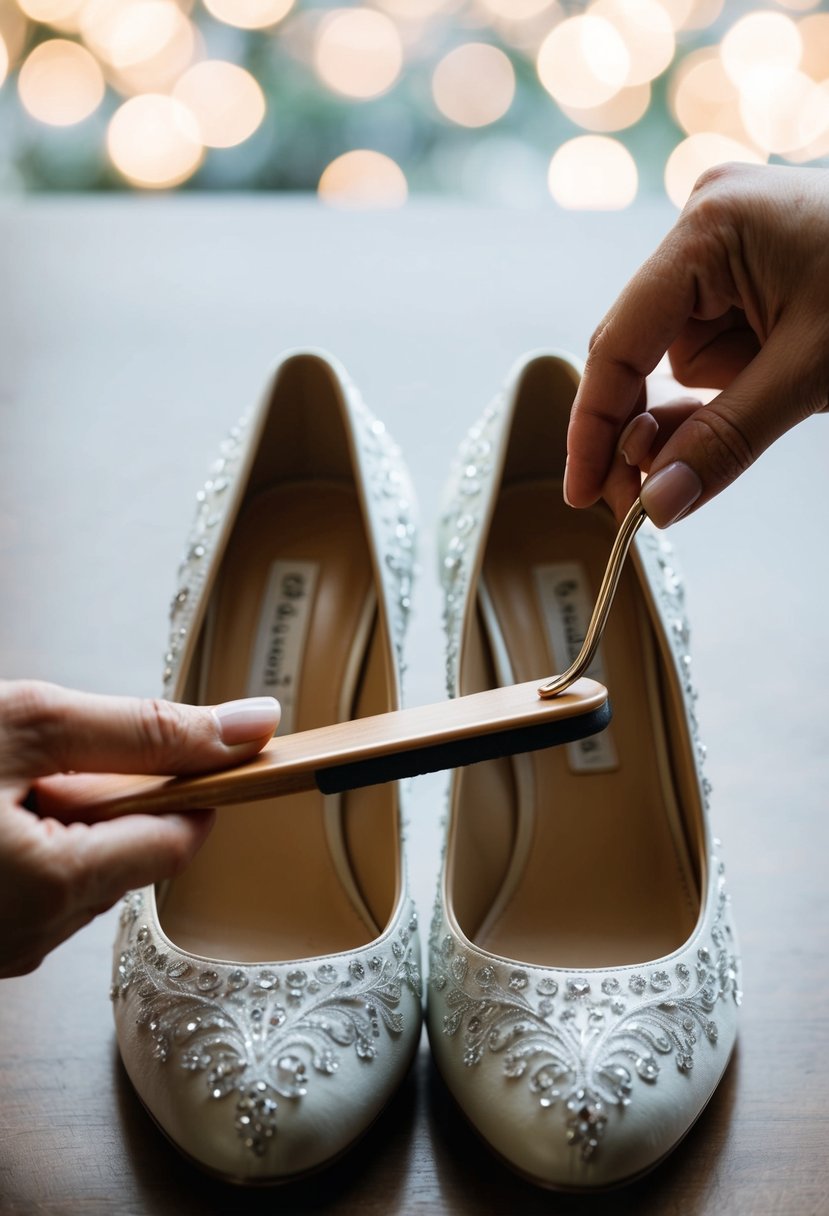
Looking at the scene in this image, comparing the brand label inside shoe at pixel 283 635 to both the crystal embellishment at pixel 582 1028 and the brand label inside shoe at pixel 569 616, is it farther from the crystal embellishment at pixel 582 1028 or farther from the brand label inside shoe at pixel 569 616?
the crystal embellishment at pixel 582 1028

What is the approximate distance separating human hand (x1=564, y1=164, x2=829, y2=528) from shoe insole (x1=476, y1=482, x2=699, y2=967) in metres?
0.25

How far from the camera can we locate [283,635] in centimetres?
100

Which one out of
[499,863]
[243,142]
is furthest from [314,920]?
[243,142]

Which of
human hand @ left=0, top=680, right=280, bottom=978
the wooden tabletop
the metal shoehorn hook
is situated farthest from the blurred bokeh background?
human hand @ left=0, top=680, right=280, bottom=978

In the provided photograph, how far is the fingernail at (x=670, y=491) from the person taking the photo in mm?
678

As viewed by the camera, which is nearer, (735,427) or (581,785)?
(735,427)

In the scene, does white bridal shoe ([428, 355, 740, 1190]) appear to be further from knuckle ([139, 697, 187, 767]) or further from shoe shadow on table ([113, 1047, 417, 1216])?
knuckle ([139, 697, 187, 767])

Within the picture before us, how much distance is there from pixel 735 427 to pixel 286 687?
480 millimetres

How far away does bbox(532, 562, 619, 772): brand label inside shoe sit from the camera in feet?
3.08

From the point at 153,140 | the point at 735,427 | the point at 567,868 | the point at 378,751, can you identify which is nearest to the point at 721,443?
the point at 735,427

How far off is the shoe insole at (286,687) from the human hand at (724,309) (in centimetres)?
34

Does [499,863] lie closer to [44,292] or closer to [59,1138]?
[59,1138]

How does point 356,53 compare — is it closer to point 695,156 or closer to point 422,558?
point 695,156

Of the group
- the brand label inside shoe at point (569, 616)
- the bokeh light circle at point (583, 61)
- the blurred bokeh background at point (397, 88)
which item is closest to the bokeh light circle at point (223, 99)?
the blurred bokeh background at point (397, 88)
